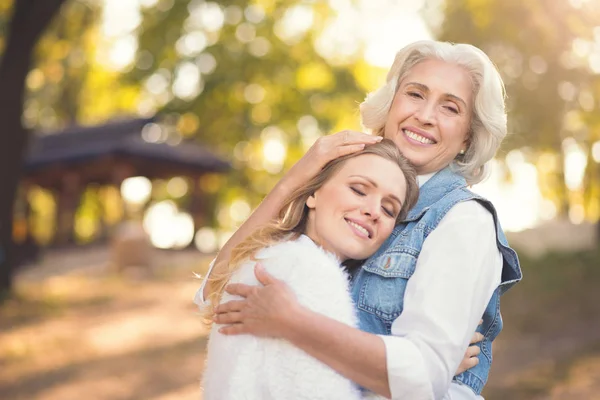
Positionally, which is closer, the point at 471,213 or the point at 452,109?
the point at 471,213

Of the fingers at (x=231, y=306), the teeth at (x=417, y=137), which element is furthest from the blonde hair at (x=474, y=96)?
the fingers at (x=231, y=306)

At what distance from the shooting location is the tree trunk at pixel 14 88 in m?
14.7

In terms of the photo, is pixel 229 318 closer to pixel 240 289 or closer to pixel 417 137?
pixel 240 289

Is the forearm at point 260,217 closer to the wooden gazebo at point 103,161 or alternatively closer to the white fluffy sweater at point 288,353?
the white fluffy sweater at point 288,353

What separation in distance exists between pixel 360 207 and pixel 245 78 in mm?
31131

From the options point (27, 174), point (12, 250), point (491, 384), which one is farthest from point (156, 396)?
point (27, 174)

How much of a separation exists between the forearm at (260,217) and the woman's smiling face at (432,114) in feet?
1.60

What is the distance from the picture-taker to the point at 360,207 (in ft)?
9.18

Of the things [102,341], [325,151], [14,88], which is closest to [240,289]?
[325,151]

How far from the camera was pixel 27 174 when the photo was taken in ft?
93.1

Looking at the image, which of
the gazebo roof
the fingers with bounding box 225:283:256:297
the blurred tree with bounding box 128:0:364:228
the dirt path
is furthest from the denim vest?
the blurred tree with bounding box 128:0:364:228

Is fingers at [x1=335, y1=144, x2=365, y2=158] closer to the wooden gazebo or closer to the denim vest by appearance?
the denim vest

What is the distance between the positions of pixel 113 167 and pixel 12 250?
39.8 ft

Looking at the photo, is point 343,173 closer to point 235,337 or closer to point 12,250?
point 235,337
